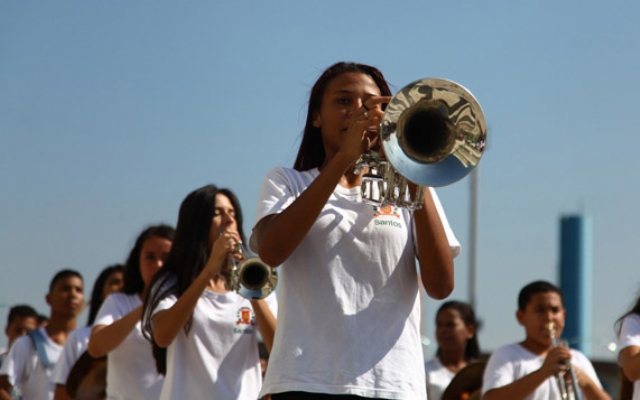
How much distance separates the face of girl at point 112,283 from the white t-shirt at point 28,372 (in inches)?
25.4

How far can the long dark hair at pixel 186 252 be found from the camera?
6.26 m

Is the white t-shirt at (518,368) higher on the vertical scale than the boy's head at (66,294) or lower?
lower

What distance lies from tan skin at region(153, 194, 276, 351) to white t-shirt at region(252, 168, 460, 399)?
1596mm

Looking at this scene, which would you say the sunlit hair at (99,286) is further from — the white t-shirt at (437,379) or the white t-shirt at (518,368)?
the white t-shirt at (518,368)

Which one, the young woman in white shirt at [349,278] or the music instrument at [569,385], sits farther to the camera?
the music instrument at [569,385]

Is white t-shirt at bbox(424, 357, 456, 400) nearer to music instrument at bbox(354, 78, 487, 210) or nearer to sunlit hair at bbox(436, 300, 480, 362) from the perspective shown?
sunlit hair at bbox(436, 300, 480, 362)

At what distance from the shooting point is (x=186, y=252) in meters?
6.34

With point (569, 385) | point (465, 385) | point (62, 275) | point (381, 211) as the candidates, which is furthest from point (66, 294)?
point (381, 211)

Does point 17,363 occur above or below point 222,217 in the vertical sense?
below

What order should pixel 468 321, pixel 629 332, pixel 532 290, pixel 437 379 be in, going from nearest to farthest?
pixel 629 332 < pixel 532 290 < pixel 437 379 < pixel 468 321

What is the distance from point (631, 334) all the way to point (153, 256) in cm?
285

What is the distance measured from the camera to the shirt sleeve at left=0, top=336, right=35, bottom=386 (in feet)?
31.8

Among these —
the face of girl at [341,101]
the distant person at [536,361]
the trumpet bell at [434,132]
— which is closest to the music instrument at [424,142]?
the trumpet bell at [434,132]

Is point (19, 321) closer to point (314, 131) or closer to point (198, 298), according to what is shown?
point (198, 298)
